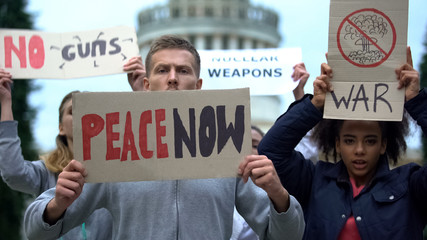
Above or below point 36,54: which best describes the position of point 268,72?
below

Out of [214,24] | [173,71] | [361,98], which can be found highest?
[214,24]

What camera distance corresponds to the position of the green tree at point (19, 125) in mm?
16453

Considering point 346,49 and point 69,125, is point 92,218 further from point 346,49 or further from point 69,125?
point 346,49

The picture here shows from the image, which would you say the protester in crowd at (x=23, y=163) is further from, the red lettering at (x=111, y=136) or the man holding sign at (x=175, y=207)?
the red lettering at (x=111, y=136)

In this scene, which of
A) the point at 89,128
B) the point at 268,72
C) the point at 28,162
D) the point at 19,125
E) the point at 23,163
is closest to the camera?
the point at 89,128

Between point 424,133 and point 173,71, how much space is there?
1.10m

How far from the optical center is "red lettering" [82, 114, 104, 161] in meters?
2.18

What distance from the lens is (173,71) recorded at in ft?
8.18

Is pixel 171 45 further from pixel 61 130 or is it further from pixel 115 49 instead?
pixel 115 49

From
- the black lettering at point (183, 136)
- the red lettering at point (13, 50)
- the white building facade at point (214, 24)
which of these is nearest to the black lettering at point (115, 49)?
the red lettering at point (13, 50)

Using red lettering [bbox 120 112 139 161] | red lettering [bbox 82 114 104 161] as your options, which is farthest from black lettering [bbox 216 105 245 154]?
red lettering [bbox 82 114 104 161]

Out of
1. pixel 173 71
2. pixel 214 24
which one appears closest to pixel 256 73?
pixel 173 71

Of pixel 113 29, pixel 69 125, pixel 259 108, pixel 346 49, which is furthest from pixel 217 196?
pixel 259 108

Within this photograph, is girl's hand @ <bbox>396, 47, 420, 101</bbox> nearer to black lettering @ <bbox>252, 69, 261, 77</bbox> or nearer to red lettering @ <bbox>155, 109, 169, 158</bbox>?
red lettering @ <bbox>155, 109, 169, 158</bbox>
